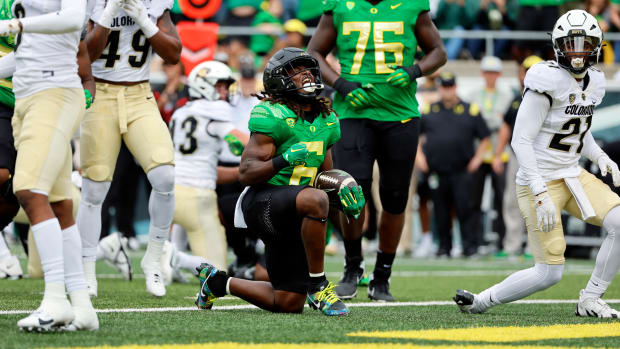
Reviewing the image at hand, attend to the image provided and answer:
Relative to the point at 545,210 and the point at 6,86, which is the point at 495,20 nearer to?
the point at 545,210

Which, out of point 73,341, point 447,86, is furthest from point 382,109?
point 447,86

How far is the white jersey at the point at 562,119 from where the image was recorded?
19.1 ft

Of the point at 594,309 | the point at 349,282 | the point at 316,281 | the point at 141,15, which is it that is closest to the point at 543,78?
the point at 594,309

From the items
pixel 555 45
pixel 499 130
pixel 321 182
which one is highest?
pixel 555 45

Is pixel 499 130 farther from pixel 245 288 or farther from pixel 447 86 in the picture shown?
pixel 245 288

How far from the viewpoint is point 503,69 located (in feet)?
51.4

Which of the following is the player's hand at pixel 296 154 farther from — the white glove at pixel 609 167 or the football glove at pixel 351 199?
the white glove at pixel 609 167

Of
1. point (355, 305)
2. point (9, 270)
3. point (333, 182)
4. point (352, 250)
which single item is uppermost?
point (333, 182)

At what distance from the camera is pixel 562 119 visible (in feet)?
19.2

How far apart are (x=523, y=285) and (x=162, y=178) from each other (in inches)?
87.9

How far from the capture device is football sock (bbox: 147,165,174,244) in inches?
253

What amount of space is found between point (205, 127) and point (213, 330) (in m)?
3.70

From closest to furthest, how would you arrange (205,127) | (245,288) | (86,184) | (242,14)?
(245,288) < (86,184) < (205,127) < (242,14)

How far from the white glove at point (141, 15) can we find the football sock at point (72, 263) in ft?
5.74
